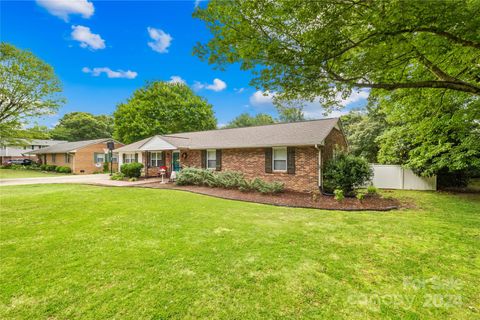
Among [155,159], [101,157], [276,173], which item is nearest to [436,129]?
[276,173]

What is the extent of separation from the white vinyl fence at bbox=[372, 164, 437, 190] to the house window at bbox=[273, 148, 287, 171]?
6.44 m

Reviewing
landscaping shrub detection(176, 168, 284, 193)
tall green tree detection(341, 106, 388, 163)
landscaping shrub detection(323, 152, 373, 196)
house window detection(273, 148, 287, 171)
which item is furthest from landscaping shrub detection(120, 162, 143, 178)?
tall green tree detection(341, 106, 388, 163)

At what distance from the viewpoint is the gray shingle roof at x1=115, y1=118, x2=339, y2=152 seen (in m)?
10.7

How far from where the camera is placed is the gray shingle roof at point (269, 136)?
10.7 metres

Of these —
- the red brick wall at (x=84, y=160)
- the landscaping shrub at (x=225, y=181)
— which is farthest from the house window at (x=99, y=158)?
the landscaping shrub at (x=225, y=181)

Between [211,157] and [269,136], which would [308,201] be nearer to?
[269,136]

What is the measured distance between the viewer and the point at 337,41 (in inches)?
196

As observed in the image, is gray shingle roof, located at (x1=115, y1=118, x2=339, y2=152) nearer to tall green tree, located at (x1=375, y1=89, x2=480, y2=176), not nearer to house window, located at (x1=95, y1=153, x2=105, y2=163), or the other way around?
tall green tree, located at (x1=375, y1=89, x2=480, y2=176)

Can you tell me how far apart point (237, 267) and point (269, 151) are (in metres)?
8.54

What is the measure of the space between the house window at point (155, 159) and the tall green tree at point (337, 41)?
12.8 metres

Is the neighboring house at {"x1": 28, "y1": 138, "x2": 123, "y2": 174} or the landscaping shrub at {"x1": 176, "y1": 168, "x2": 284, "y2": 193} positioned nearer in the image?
the landscaping shrub at {"x1": 176, "y1": 168, "x2": 284, "y2": 193}

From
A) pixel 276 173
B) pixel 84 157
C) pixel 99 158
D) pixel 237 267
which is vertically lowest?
pixel 237 267

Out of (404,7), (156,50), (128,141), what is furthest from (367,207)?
(128,141)

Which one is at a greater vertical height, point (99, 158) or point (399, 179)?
point (99, 158)
